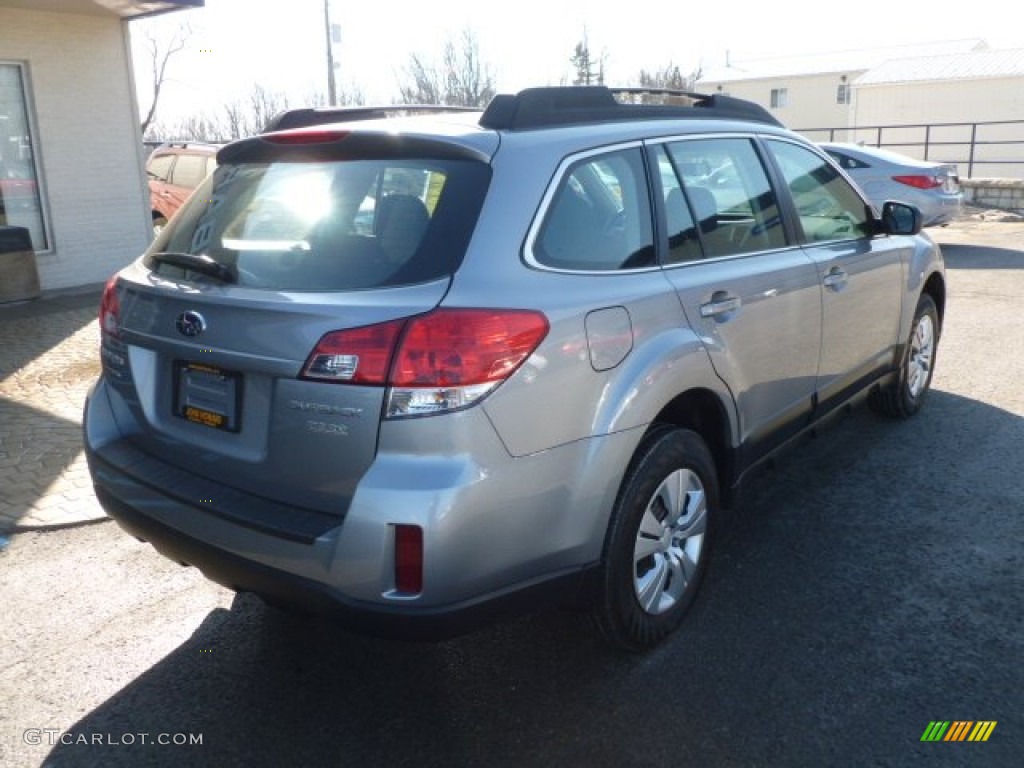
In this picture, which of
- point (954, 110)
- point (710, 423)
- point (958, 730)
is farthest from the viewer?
point (954, 110)

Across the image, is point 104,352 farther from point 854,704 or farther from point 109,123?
point 109,123

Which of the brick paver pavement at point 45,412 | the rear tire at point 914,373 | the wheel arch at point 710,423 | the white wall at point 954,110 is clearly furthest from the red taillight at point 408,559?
the white wall at point 954,110

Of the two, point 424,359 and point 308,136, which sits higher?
point 308,136

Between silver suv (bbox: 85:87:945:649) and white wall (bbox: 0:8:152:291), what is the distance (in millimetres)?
8674

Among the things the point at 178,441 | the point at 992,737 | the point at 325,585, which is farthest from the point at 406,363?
the point at 992,737

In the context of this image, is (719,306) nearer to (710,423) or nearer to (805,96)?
(710,423)

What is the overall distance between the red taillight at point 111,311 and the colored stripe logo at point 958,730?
2.90 m

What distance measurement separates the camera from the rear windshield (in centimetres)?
266

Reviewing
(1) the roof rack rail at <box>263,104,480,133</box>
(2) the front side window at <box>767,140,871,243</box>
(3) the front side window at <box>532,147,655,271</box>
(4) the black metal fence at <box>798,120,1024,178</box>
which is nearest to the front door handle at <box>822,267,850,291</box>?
(2) the front side window at <box>767,140,871,243</box>

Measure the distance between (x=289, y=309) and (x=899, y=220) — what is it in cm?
361

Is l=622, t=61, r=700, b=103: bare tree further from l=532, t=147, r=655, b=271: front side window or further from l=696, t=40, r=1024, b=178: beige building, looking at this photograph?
l=532, t=147, r=655, b=271: front side window

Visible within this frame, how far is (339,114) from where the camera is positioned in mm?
3926

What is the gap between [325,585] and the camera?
256 centimetres

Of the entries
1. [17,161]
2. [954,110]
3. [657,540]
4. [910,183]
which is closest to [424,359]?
[657,540]
